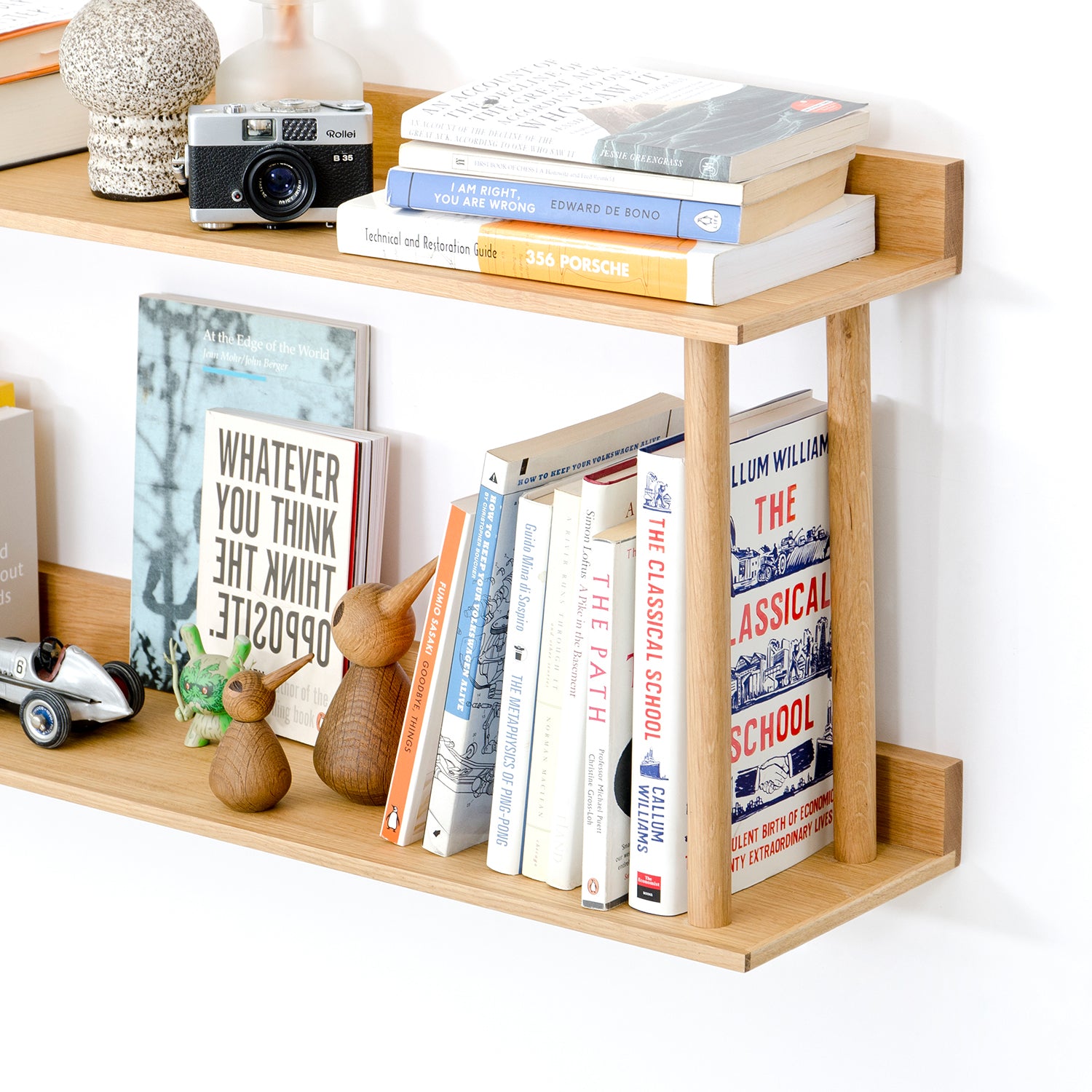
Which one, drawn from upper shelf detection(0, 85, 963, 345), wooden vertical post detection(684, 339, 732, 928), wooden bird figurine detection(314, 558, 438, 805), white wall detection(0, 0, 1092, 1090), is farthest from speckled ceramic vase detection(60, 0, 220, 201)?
wooden vertical post detection(684, 339, 732, 928)

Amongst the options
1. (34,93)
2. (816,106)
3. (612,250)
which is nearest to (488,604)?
(612,250)

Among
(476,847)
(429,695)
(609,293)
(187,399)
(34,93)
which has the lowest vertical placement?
(476,847)

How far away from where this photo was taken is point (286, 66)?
1.02 m

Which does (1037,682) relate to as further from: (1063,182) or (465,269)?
(465,269)

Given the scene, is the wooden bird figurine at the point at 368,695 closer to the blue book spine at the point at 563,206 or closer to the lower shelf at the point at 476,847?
the lower shelf at the point at 476,847

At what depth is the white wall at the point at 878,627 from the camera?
0.96 metres

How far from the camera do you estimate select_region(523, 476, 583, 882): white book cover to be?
0.93 m

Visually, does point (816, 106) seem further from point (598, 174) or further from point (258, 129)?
point (258, 129)

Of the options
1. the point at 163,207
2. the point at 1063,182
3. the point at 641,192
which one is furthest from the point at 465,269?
the point at 1063,182

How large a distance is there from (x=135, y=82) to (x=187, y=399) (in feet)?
0.90

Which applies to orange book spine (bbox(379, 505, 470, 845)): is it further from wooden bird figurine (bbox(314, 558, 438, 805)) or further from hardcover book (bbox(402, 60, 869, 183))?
hardcover book (bbox(402, 60, 869, 183))

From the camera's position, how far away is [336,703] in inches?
43.0

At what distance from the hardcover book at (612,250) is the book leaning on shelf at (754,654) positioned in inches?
3.7

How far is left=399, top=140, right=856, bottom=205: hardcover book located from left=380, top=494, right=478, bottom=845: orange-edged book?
0.20 meters
